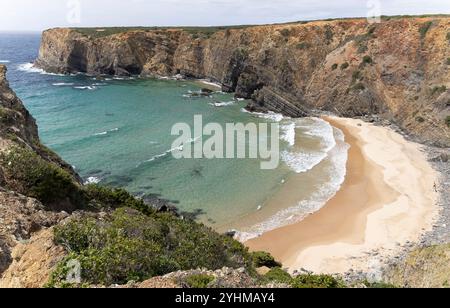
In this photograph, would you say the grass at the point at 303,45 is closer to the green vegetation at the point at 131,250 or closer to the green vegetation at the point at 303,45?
the green vegetation at the point at 303,45

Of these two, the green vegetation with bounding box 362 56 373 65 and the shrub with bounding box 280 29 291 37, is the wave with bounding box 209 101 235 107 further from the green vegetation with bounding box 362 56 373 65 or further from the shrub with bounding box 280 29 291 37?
the green vegetation with bounding box 362 56 373 65

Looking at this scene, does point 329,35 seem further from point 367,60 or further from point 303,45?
point 367,60

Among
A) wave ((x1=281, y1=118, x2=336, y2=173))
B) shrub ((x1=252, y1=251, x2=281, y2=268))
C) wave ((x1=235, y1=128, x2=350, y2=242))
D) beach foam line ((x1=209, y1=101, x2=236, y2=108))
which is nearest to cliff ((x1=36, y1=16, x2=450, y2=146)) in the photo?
beach foam line ((x1=209, y1=101, x2=236, y2=108))

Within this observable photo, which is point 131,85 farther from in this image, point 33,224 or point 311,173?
point 33,224

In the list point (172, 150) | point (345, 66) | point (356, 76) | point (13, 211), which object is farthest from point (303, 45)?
point (13, 211)

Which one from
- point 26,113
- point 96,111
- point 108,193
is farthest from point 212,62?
point 108,193
